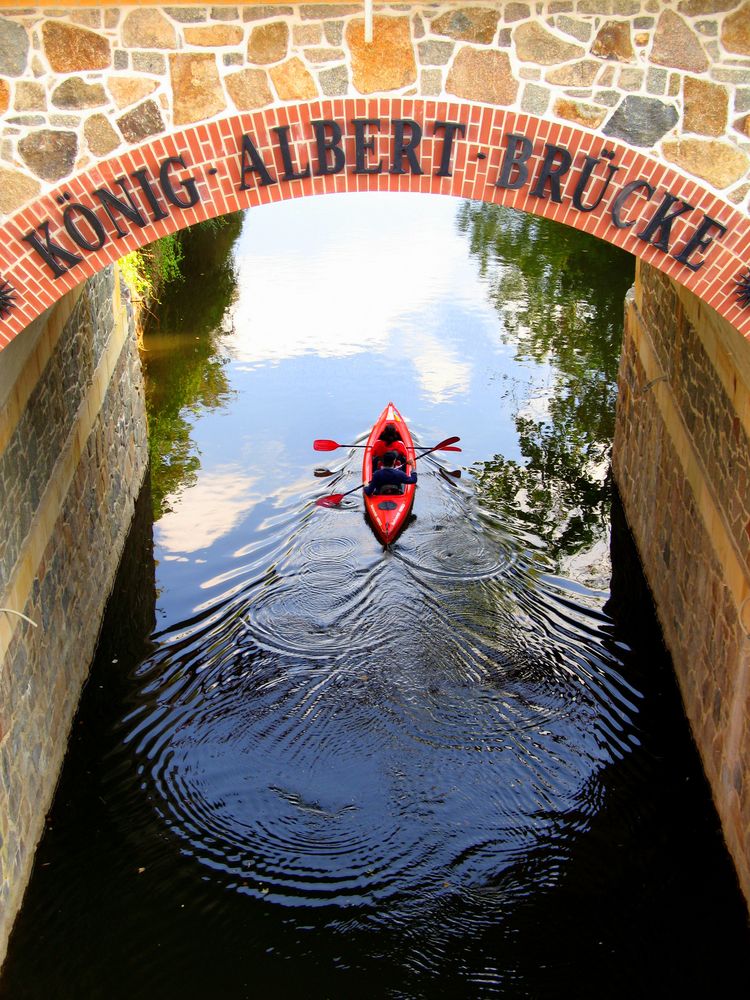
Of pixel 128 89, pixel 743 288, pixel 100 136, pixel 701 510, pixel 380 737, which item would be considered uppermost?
pixel 128 89

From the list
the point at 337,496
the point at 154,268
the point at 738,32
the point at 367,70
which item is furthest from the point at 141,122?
the point at 154,268

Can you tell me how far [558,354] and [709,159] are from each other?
44.7ft

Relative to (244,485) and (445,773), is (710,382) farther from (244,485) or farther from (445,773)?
(244,485)

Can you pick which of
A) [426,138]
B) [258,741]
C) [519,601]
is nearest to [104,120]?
[426,138]

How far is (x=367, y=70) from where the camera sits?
681cm

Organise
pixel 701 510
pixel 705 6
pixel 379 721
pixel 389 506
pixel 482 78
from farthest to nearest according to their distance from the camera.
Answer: pixel 389 506 < pixel 379 721 < pixel 701 510 < pixel 482 78 < pixel 705 6

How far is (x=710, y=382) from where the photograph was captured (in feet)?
34.3

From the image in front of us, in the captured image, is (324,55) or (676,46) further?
(324,55)

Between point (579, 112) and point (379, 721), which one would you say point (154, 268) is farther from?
point (579, 112)

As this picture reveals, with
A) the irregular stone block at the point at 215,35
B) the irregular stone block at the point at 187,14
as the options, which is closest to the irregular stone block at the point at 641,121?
the irregular stone block at the point at 215,35

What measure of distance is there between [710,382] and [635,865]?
4304mm

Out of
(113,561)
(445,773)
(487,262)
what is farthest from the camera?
(487,262)

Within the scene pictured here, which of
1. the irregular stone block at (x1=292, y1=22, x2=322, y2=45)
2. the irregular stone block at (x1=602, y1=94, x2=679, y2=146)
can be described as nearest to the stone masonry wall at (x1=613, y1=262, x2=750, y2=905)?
the irregular stone block at (x1=602, y1=94, x2=679, y2=146)

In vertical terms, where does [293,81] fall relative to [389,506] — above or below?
below
